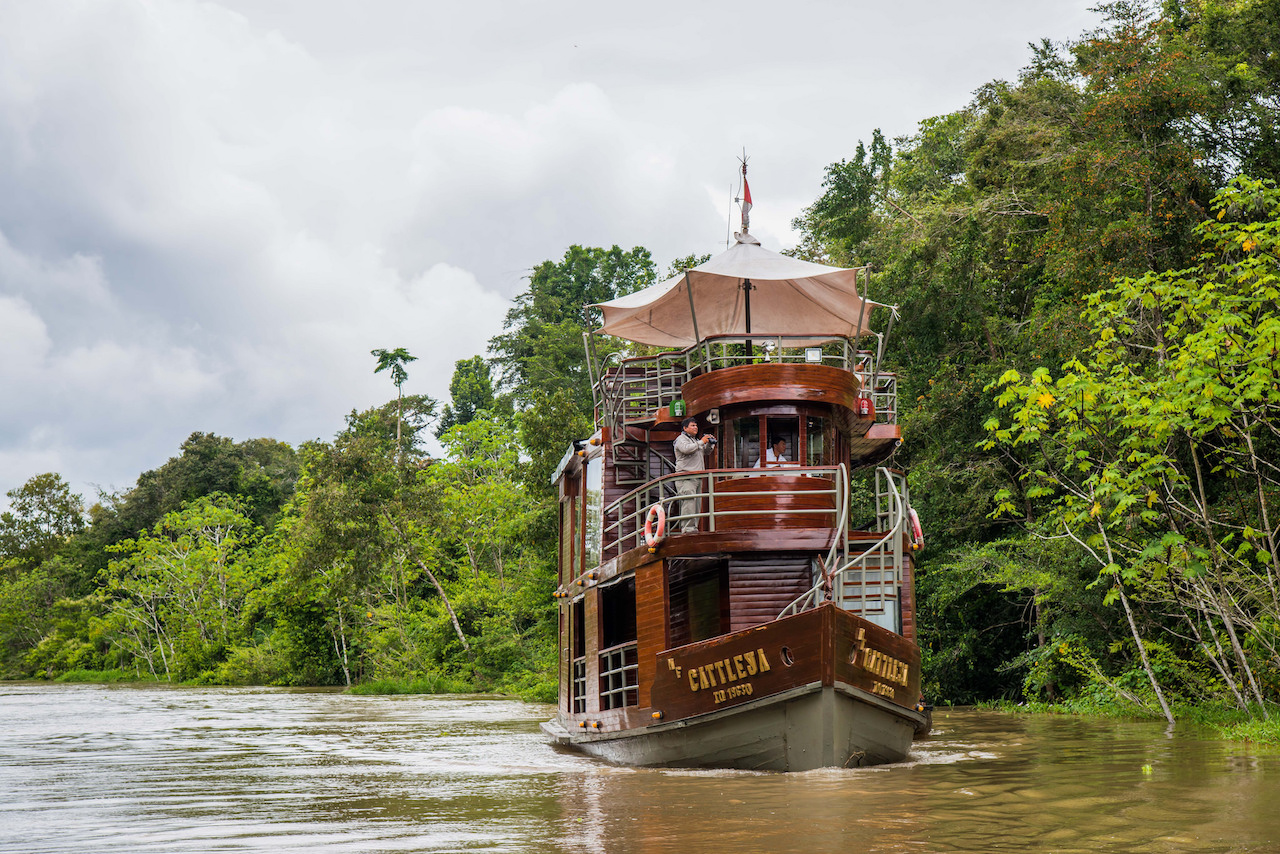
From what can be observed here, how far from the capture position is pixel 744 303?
1450 cm

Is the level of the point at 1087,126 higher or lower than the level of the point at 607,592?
higher

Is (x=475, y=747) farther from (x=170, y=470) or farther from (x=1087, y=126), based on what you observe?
(x=170, y=470)

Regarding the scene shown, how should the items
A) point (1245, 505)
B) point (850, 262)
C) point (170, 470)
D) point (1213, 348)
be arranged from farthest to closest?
point (170, 470)
point (850, 262)
point (1245, 505)
point (1213, 348)

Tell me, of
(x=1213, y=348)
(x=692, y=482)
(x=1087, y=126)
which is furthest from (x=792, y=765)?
(x=1087, y=126)

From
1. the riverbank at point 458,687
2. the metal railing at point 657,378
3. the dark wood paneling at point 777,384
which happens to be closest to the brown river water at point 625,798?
the dark wood paneling at point 777,384

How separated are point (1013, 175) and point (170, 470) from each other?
1977 inches

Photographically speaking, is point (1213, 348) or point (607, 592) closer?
point (1213, 348)

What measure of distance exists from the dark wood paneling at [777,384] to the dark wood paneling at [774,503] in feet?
2.90

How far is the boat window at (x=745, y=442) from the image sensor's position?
11.8 meters

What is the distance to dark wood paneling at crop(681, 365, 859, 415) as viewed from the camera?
11.5m

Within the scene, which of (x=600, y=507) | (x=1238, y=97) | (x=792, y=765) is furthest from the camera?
(x=1238, y=97)

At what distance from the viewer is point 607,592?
1382 cm

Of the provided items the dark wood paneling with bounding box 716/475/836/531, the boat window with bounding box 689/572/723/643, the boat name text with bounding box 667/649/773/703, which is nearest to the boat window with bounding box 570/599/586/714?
the boat window with bounding box 689/572/723/643

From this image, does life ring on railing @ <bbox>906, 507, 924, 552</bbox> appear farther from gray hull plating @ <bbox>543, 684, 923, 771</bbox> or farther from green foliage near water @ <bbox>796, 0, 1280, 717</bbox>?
gray hull plating @ <bbox>543, 684, 923, 771</bbox>
